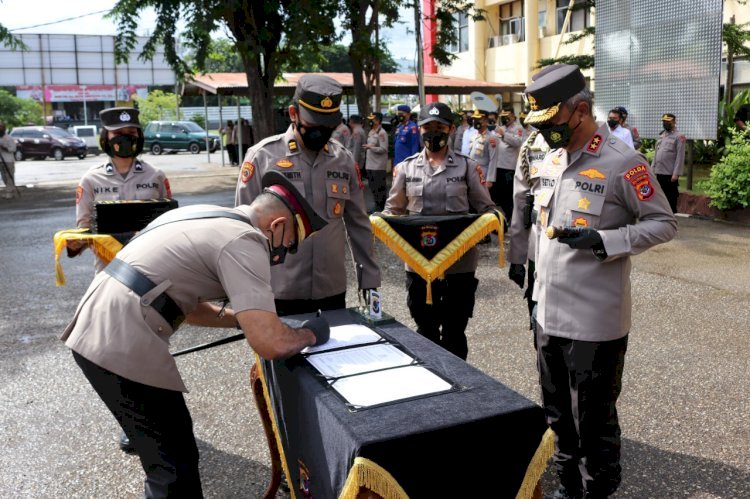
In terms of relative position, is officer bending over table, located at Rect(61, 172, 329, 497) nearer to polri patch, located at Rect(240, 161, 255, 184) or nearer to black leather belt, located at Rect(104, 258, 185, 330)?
black leather belt, located at Rect(104, 258, 185, 330)

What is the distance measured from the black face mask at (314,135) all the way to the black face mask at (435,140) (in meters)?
1.33

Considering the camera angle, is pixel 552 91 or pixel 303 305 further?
pixel 303 305

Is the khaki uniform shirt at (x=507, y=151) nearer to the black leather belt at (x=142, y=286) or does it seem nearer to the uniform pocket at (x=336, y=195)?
the uniform pocket at (x=336, y=195)

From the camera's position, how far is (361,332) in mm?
3303

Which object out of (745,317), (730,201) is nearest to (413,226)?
(745,317)

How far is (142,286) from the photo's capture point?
2605 mm

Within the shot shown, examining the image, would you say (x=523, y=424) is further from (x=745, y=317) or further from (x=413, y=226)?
(x=745, y=317)

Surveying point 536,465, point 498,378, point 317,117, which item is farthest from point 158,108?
point 536,465

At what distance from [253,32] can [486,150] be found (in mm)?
4737

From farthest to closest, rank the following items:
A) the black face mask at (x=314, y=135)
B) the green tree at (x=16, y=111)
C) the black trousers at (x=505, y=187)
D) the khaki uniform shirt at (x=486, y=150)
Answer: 1. the green tree at (x=16, y=111)
2. the black trousers at (x=505, y=187)
3. the khaki uniform shirt at (x=486, y=150)
4. the black face mask at (x=314, y=135)

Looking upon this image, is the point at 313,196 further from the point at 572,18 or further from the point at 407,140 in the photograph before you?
the point at 572,18

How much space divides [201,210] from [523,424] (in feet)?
4.56

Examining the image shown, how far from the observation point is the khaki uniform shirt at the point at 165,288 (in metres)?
2.53

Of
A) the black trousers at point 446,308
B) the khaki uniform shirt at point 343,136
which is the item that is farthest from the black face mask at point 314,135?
the khaki uniform shirt at point 343,136
